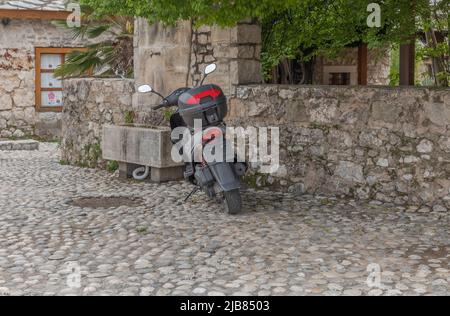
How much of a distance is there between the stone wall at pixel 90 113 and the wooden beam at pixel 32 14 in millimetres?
4822

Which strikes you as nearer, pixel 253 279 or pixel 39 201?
pixel 253 279

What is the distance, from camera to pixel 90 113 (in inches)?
404

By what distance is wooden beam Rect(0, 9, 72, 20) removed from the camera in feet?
48.9

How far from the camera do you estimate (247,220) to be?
21.5 ft

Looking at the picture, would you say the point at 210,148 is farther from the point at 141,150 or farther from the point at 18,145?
the point at 18,145

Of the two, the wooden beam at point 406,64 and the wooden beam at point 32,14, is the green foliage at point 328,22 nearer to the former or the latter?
the wooden beam at point 406,64

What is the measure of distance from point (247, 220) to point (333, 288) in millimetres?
2158

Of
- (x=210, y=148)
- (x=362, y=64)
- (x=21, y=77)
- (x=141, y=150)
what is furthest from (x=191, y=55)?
(x=21, y=77)

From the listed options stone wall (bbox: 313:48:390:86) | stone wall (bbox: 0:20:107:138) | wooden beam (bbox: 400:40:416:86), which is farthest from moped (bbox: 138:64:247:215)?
stone wall (bbox: 0:20:107:138)

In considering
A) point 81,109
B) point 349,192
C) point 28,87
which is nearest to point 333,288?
point 349,192

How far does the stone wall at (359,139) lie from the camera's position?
686 cm
